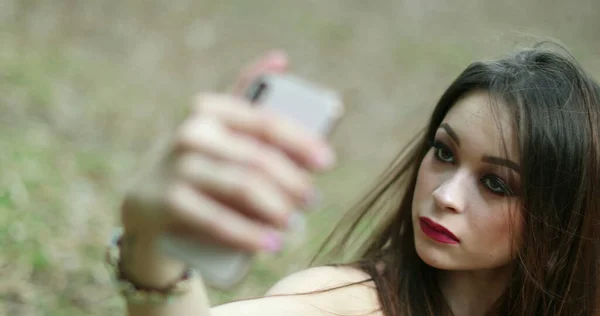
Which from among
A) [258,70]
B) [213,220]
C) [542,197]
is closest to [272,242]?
[213,220]

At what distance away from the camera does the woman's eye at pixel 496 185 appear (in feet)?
4.36

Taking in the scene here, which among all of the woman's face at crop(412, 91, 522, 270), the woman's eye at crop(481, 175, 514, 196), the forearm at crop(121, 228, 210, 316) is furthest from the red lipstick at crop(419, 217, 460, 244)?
the forearm at crop(121, 228, 210, 316)

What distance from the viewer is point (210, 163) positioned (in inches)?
27.2

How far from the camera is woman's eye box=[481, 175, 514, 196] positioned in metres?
1.33

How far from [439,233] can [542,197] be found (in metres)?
0.20

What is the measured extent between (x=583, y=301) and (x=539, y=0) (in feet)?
15.5

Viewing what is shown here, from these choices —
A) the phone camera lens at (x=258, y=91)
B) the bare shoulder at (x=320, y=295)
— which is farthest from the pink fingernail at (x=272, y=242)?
the bare shoulder at (x=320, y=295)

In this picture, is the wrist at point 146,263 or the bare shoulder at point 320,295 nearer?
the wrist at point 146,263

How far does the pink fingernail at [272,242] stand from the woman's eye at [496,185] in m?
0.70

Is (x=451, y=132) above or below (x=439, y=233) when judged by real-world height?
above

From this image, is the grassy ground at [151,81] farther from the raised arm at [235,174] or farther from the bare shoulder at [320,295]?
the bare shoulder at [320,295]

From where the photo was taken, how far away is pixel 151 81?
3830 millimetres

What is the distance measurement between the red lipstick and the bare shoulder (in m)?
0.20

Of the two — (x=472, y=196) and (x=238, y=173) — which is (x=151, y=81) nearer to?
(x=472, y=196)
